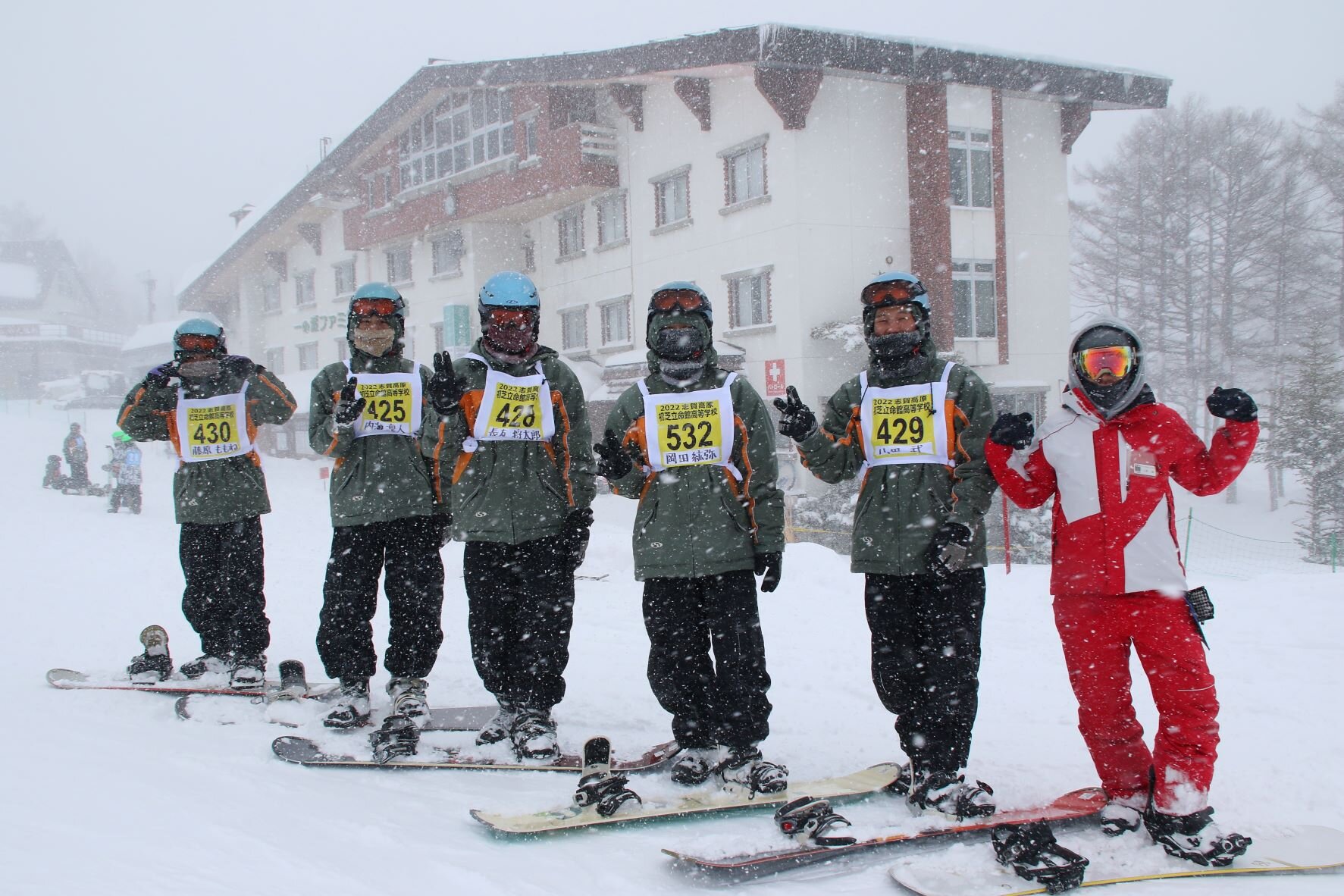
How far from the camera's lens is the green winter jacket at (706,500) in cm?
364

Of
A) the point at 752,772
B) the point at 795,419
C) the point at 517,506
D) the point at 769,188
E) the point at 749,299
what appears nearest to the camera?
the point at 795,419

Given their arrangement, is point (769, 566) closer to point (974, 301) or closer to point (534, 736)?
point (534, 736)

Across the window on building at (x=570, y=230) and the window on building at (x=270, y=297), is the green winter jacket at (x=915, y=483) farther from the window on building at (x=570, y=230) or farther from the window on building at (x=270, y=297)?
the window on building at (x=270, y=297)

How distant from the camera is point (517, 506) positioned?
4.03 meters

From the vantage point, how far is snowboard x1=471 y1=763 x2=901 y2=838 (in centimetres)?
319

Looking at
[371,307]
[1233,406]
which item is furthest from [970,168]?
[1233,406]

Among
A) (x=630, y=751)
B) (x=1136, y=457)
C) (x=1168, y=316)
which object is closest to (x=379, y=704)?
(x=630, y=751)

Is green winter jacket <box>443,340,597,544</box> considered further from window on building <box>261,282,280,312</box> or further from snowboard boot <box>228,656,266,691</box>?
window on building <box>261,282,280,312</box>

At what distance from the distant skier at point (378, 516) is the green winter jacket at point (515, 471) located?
14.0 inches

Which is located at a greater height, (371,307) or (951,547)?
(371,307)

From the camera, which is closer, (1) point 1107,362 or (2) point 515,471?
(1) point 1107,362

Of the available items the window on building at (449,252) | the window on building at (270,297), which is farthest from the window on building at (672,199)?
the window on building at (270,297)

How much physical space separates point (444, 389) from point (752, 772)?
80.3 inches

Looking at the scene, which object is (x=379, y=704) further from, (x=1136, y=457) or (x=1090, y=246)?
(x=1090, y=246)
